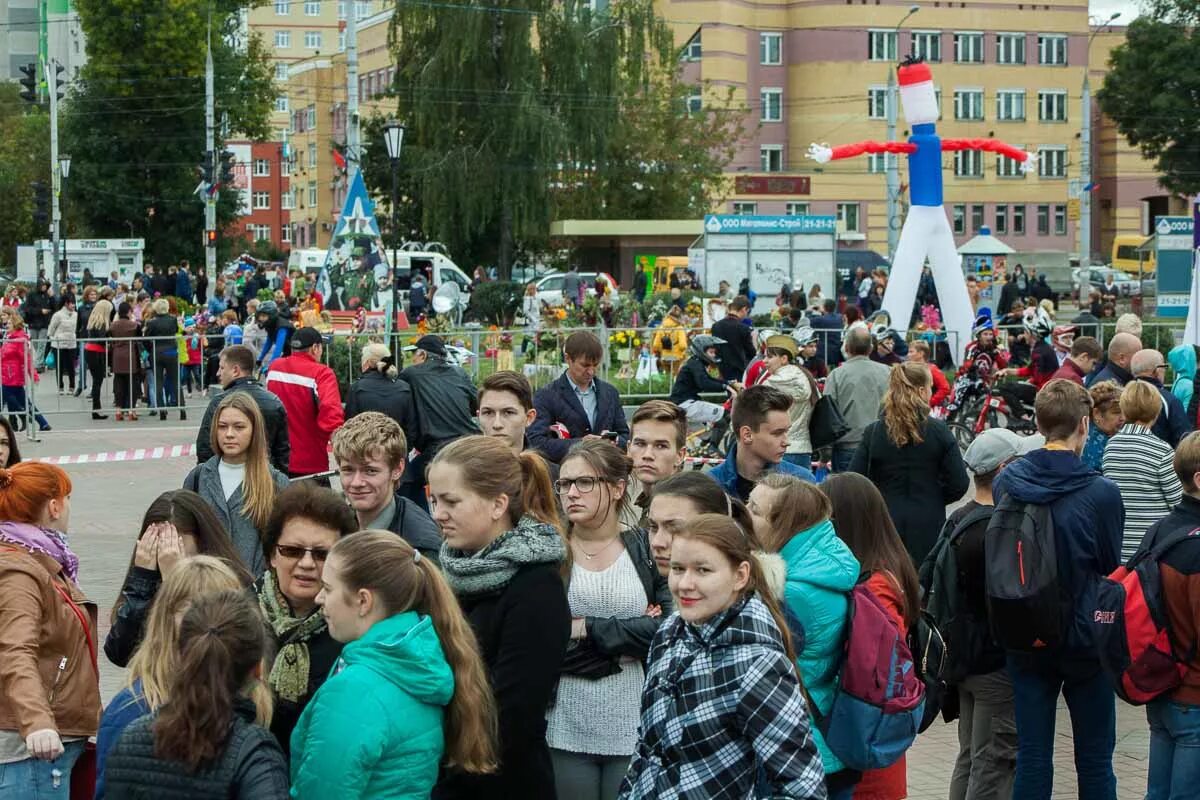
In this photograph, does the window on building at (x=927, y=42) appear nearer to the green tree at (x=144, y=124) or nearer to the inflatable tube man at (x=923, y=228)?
the green tree at (x=144, y=124)

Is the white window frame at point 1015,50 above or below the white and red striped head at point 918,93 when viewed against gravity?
above

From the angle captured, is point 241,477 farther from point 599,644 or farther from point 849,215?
point 849,215

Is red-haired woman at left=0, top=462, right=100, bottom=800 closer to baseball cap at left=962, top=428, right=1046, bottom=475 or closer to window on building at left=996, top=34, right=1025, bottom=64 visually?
baseball cap at left=962, top=428, right=1046, bottom=475

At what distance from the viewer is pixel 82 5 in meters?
61.0

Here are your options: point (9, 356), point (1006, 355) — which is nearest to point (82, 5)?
point (9, 356)

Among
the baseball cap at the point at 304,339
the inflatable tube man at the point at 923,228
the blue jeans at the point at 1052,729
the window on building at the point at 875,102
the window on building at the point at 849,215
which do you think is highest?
the window on building at the point at 875,102

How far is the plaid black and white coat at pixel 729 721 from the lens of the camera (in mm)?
4105

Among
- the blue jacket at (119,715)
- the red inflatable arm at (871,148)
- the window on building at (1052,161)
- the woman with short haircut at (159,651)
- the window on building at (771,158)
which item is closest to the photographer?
the woman with short haircut at (159,651)

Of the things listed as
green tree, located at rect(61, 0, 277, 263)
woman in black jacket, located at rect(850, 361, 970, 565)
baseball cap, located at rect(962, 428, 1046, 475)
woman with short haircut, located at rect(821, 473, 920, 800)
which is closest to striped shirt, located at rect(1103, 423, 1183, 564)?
woman in black jacket, located at rect(850, 361, 970, 565)

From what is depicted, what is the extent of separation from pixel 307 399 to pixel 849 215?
72.6m

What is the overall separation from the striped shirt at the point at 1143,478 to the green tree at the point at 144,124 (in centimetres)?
5529

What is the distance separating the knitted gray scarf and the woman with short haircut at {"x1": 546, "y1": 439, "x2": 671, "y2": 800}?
36cm

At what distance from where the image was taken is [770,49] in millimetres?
82500

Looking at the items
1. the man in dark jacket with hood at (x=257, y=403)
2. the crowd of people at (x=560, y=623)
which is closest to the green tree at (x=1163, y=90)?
the man in dark jacket with hood at (x=257, y=403)
